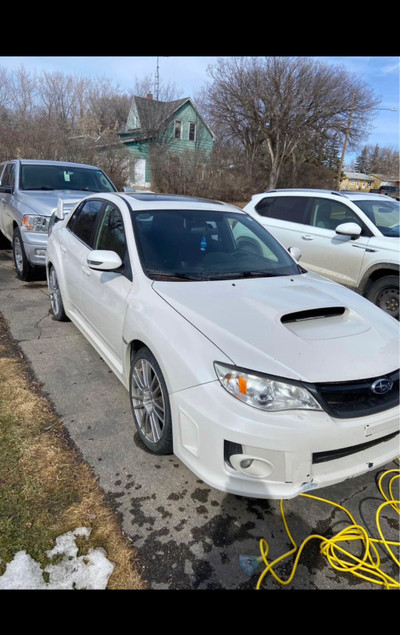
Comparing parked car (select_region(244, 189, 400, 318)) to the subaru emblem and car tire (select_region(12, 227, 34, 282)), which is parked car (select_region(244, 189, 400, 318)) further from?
car tire (select_region(12, 227, 34, 282))

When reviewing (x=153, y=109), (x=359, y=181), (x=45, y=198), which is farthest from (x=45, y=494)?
(x=359, y=181)

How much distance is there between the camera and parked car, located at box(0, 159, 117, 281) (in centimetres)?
599

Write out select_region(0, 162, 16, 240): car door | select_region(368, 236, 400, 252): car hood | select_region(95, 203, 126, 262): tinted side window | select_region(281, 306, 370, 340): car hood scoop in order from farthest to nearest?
1. select_region(0, 162, 16, 240): car door
2. select_region(368, 236, 400, 252): car hood
3. select_region(95, 203, 126, 262): tinted side window
4. select_region(281, 306, 370, 340): car hood scoop

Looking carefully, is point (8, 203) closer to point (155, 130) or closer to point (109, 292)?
point (109, 292)

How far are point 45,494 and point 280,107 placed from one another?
29.3m

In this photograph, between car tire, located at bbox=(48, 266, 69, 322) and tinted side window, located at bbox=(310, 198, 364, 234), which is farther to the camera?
tinted side window, located at bbox=(310, 198, 364, 234)

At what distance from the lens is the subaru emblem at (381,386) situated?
6.87 feet

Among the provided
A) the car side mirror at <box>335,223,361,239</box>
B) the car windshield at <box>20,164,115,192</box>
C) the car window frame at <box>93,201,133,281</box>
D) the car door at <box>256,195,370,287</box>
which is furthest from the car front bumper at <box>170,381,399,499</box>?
the car windshield at <box>20,164,115,192</box>

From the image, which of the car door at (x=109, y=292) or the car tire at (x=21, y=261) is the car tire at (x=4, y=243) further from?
the car door at (x=109, y=292)
